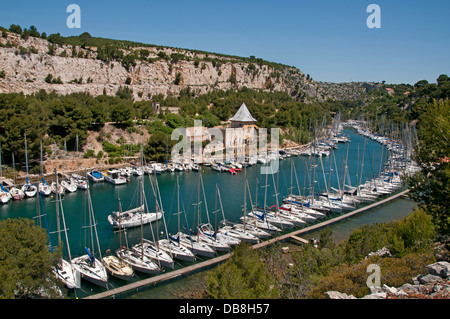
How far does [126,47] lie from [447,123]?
2859 inches

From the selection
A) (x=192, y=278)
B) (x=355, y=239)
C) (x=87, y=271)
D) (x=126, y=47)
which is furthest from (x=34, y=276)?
(x=126, y=47)

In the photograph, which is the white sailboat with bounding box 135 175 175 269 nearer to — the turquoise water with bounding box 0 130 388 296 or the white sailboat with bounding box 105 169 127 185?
the turquoise water with bounding box 0 130 388 296

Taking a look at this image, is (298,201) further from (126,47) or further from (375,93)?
(375,93)

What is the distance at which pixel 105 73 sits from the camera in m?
60.4

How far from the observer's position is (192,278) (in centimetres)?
1578

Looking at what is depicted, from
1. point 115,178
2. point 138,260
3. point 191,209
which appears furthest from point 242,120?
point 138,260

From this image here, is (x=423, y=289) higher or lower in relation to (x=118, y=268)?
higher

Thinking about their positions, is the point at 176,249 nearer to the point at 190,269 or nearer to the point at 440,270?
the point at 190,269

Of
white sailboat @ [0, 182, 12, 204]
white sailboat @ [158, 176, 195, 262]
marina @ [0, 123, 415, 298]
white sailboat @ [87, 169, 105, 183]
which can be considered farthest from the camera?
white sailboat @ [87, 169, 105, 183]

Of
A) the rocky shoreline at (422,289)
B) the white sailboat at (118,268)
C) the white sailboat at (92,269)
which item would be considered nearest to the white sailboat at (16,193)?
the white sailboat at (92,269)

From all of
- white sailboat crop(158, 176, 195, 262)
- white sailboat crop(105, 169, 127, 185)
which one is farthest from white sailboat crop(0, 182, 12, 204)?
white sailboat crop(158, 176, 195, 262)

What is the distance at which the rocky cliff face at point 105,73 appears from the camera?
49469mm

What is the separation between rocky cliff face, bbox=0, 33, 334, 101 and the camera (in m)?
49.5

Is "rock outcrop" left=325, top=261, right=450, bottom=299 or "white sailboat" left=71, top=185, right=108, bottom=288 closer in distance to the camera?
"rock outcrop" left=325, top=261, right=450, bottom=299
